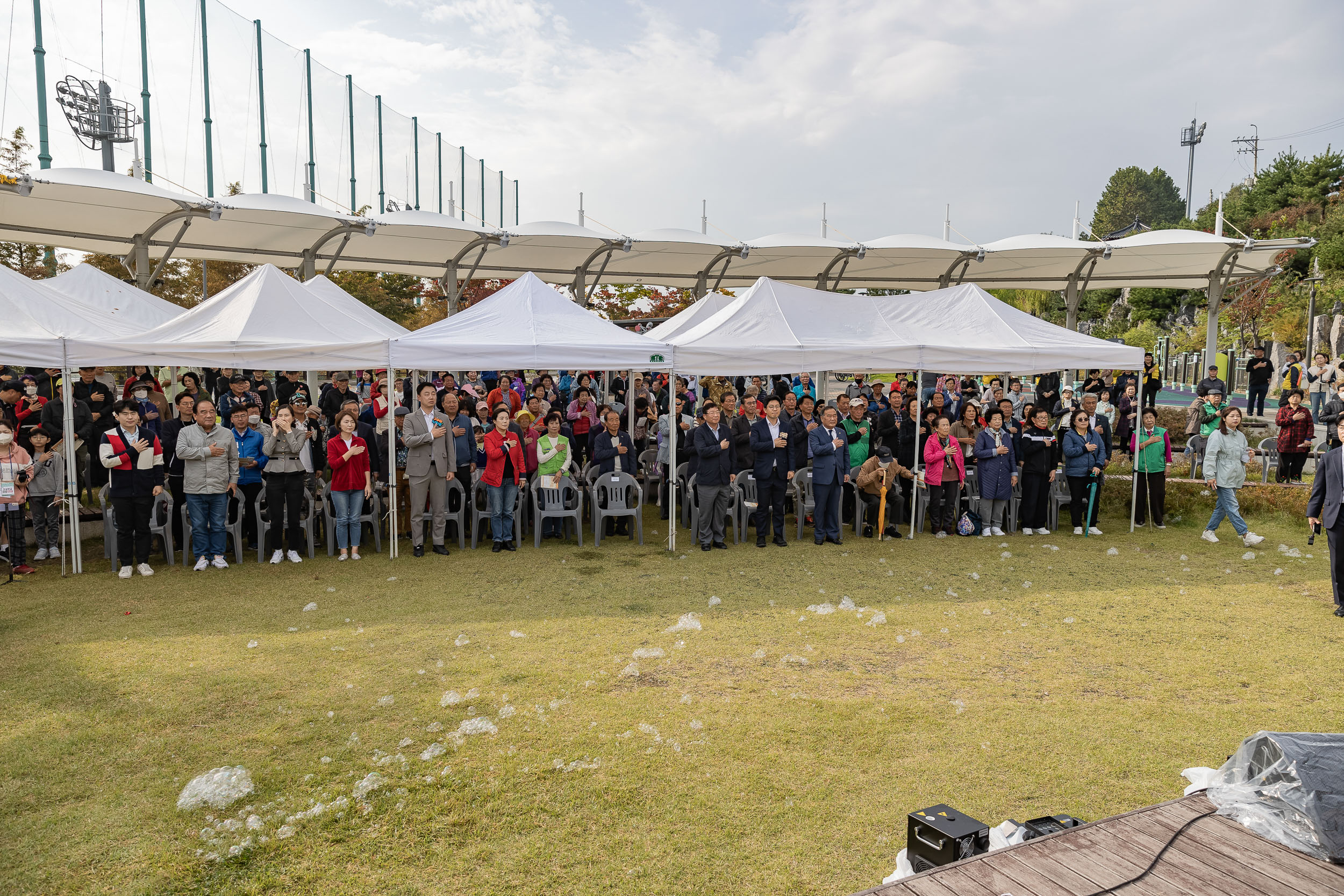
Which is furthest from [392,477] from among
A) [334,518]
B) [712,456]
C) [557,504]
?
[712,456]

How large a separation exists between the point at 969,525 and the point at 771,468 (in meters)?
3.01

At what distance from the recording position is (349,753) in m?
4.55

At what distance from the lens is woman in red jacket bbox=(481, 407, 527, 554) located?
9.24 m

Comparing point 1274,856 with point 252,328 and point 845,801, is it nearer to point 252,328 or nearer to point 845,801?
point 845,801

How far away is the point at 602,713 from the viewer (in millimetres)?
5102

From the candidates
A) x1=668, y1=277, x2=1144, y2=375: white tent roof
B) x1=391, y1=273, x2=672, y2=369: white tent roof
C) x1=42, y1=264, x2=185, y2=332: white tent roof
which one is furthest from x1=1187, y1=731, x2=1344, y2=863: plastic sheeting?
x1=42, y1=264, x2=185, y2=332: white tent roof

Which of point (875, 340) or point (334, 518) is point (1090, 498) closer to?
point (875, 340)

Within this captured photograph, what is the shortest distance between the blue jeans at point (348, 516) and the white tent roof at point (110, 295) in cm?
674

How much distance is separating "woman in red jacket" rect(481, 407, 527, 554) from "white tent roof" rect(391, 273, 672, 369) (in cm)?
73

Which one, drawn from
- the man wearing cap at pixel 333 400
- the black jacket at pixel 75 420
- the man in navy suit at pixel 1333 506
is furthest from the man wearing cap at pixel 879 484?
the black jacket at pixel 75 420

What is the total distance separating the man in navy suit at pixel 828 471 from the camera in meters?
9.80

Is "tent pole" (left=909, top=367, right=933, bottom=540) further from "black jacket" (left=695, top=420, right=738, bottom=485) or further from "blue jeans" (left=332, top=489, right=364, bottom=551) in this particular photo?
"blue jeans" (left=332, top=489, right=364, bottom=551)

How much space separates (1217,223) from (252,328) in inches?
758

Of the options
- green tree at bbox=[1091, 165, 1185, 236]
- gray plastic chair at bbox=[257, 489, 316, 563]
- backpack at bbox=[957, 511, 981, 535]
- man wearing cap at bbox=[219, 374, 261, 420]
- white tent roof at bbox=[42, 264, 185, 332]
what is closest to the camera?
gray plastic chair at bbox=[257, 489, 316, 563]
